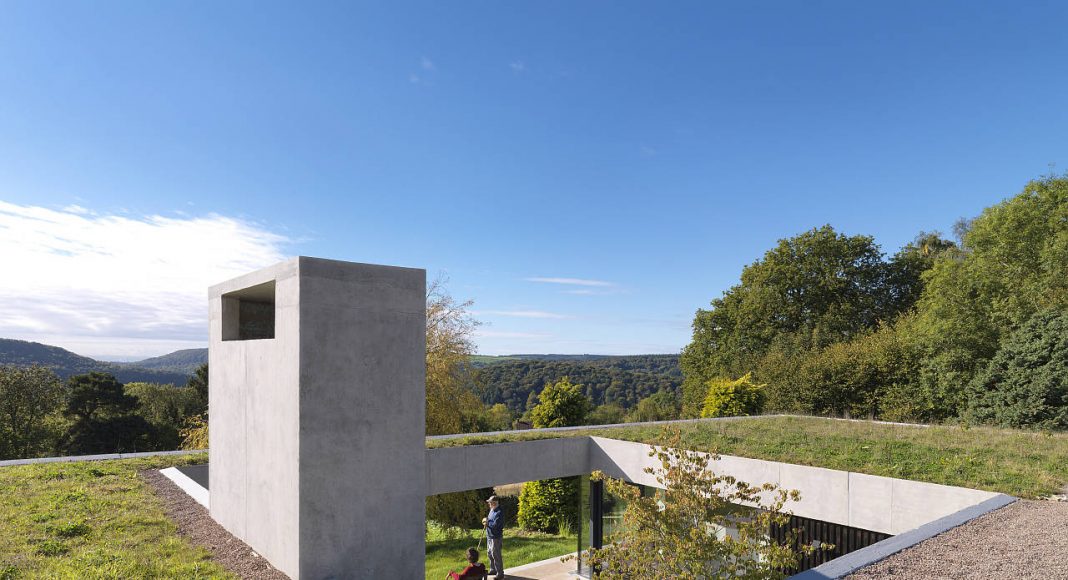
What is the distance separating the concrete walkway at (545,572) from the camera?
10884 millimetres

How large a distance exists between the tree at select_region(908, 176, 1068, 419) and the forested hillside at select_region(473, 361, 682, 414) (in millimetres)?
29260

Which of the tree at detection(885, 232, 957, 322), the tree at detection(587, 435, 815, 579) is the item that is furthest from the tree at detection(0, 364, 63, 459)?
the tree at detection(885, 232, 957, 322)

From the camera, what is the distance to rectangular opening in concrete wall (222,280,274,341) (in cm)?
726

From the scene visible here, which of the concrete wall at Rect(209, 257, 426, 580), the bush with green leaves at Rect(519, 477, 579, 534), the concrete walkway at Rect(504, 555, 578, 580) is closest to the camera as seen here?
the concrete wall at Rect(209, 257, 426, 580)

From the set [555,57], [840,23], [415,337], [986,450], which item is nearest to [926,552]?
[415,337]

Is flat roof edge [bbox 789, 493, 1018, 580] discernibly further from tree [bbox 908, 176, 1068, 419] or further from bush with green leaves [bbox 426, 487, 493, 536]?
tree [bbox 908, 176, 1068, 419]

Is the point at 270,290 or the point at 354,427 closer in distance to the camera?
the point at 354,427

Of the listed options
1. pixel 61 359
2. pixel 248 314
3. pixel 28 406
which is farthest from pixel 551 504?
pixel 61 359

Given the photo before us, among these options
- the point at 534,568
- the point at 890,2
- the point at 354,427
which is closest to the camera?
the point at 354,427

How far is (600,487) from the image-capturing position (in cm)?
1170

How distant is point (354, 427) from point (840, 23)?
18.4m

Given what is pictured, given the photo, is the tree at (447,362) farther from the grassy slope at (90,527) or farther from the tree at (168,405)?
the tree at (168,405)

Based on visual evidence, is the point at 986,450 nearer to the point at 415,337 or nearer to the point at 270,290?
the point at 415,337

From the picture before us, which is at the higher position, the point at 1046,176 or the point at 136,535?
the point at 1046,176
